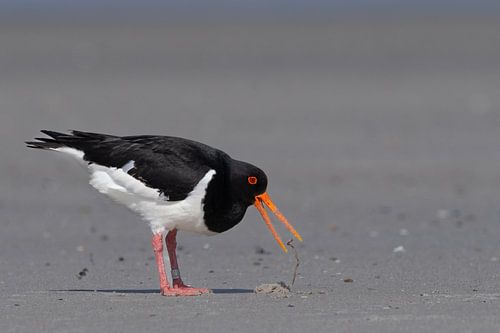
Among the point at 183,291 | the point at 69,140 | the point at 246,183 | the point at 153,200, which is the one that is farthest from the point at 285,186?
the point at 183,291

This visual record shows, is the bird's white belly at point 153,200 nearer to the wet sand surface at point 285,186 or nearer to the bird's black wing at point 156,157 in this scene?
the bird's black wing at point 156,157

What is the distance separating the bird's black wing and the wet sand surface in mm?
846

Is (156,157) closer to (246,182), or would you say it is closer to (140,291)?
(246,182)

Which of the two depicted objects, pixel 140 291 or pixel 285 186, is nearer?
pixel 140 291

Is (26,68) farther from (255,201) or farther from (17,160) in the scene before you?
(255,201)

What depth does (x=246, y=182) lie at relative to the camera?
8.69 m

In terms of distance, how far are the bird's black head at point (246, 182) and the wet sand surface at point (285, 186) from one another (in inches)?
27.6

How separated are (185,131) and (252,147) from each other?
6.32 ft

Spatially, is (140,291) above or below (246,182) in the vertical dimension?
below

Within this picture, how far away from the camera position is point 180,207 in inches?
338

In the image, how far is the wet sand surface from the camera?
7.93m

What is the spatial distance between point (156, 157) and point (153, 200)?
32cm

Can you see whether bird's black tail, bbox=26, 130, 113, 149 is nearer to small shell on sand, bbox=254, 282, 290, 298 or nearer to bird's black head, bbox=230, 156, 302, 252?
bird's black head, bbox=230, 156, 302, 252

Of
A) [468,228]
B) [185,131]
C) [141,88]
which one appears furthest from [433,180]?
[141,88]
